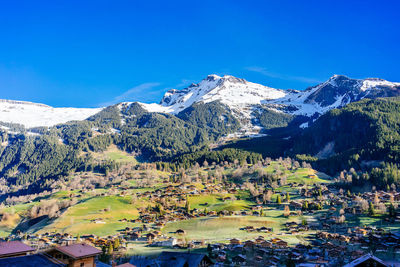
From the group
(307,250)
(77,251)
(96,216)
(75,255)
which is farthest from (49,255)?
(96,216)

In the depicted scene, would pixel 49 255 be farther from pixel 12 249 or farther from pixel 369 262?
pixel 369 262

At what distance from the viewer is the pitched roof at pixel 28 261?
20531mm

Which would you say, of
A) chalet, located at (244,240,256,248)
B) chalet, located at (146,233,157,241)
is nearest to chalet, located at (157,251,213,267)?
chalet, located at (244,240,256,248)

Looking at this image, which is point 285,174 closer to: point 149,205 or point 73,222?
point 149,205

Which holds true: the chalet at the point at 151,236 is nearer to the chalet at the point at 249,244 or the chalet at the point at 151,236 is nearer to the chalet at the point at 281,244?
the chalet at the point at 249,244

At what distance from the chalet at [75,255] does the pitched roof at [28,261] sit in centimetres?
354

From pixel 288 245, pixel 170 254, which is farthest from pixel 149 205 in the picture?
pixel 170 254

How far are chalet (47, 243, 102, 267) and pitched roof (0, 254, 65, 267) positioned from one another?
11.6 ft

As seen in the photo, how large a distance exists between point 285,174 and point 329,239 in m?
108

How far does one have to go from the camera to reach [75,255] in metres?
26.8

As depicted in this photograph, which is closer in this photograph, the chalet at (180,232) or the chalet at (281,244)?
the chalet at (281,244)

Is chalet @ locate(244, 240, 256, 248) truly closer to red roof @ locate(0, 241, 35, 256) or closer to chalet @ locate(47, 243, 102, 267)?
chalet @ locate(47, 243, 102, 267)

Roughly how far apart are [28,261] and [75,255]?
6.09 m

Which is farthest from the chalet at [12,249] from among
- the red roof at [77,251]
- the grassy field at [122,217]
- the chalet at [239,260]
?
the grassy field at [122,217]
